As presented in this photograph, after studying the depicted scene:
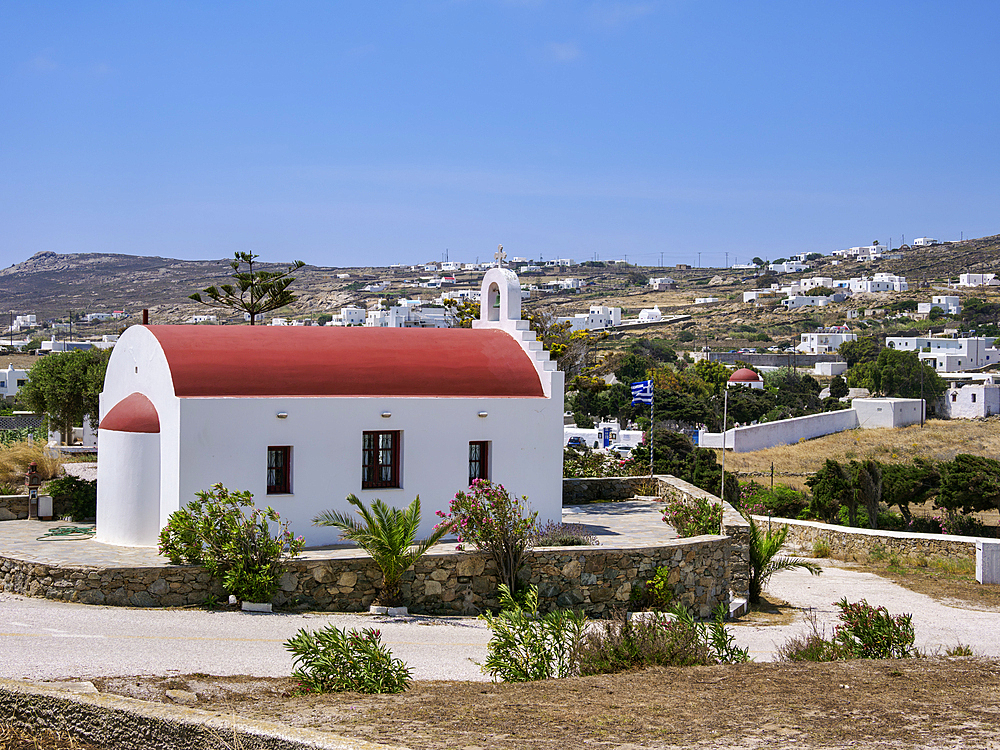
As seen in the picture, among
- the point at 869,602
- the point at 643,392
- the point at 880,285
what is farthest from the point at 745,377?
the point at 880,285

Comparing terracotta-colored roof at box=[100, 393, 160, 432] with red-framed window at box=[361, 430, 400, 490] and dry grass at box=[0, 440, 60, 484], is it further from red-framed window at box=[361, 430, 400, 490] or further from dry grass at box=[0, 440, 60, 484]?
dry grass at box=[0, 440, 60, 484]

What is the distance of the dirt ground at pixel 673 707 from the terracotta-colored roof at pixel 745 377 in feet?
222

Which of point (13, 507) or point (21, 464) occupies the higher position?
point (21, 464)

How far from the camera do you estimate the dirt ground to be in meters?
6.29

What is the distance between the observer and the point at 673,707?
7148 millimetres

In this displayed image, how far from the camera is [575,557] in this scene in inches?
612

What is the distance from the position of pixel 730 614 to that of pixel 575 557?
287 centimetres

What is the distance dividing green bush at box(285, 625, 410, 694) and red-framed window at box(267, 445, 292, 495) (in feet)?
25.0

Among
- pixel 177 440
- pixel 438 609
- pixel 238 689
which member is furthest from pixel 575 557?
pixel 238 689

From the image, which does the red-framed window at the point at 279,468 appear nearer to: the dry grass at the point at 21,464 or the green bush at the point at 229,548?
the green bush at the point at 229,548

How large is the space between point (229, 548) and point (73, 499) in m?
7.47

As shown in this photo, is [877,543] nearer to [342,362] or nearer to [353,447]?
[353,447]

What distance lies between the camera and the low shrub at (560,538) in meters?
16.1

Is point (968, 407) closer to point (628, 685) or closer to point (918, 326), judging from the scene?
point (918, 326)
